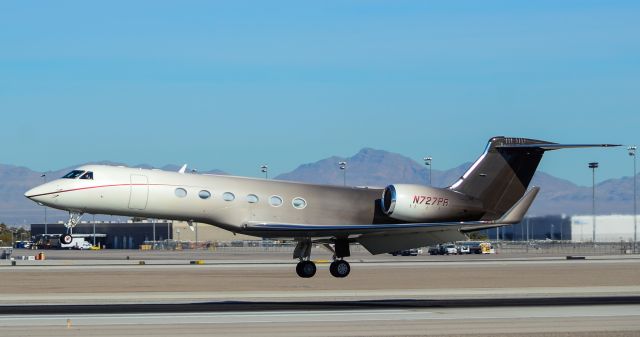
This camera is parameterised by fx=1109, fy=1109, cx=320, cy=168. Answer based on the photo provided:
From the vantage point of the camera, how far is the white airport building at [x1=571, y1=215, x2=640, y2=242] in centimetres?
6494

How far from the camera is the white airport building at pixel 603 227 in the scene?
64938 millimetres

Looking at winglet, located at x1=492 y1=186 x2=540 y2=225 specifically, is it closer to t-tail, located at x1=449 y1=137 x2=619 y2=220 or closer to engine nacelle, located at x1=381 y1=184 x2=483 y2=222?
engine nacelle, located at x1=381 y1=184 x2=483 y2=222

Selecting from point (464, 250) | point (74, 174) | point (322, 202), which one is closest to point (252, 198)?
point (322, 202)

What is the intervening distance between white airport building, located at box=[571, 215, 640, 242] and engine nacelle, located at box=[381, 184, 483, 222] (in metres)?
14.6

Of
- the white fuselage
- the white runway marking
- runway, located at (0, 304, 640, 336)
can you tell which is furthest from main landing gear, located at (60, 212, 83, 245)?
the white runway marking

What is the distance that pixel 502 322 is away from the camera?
2762cm

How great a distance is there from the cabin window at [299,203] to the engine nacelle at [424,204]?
11.5 ft

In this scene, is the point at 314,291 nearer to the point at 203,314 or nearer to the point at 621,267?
the point at 203,314

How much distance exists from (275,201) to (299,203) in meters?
1.02

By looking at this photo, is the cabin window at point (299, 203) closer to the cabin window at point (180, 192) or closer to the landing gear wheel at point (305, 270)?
the landing gear wheel at point (305, 270)

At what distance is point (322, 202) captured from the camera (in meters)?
45.1

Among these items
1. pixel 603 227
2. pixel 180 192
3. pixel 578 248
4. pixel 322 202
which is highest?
pixel 180 192

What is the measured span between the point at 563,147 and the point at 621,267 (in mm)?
19221

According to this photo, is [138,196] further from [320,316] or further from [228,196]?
[320,316]
